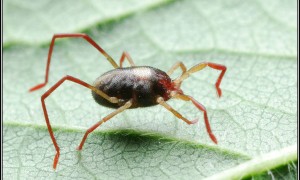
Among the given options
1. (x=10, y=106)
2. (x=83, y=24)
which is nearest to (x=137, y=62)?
(x=83, y=24)

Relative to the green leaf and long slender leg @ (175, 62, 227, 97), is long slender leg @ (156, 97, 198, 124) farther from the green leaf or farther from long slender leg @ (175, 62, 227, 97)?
long slender leg @ (175, 62, 227, 97)

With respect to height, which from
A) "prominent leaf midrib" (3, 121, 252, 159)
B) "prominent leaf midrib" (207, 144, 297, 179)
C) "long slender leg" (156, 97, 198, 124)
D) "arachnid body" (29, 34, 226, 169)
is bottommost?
"prominent leaf midrib" (207, 144, 297, 179)

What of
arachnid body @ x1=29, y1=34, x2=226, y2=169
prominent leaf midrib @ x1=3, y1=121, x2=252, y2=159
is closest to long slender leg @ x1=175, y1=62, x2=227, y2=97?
arachnid body @ x1=29, y1=34, x2=226, y2=169

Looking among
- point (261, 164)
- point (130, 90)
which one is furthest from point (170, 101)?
point (261, 164)

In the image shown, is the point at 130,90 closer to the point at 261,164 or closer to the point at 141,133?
the point at 141,133

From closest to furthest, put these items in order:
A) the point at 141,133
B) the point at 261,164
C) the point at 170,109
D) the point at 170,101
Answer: the point at 261,164 → the point at 170,109 → the point at 141,133 → the point at 170,101

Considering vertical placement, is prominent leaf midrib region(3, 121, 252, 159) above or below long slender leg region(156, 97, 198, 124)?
below

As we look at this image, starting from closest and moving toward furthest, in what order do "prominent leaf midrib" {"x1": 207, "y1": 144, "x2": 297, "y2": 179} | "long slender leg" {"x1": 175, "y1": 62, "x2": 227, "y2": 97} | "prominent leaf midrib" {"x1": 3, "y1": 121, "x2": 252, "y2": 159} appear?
1. "prominent leaf midrib" {"x1": 207, "y1": 144, "x2": 297, "y2": 179}
2. "prominent leaf midrib" {"x1": 3, "y1": 121, "x2": 252, "y2": 159}
3. "long slender leg" {"x1": 175, "y1": 62, "x2": 227, "y2": 97}

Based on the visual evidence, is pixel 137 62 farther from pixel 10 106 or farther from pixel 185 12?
pixel 10 106
